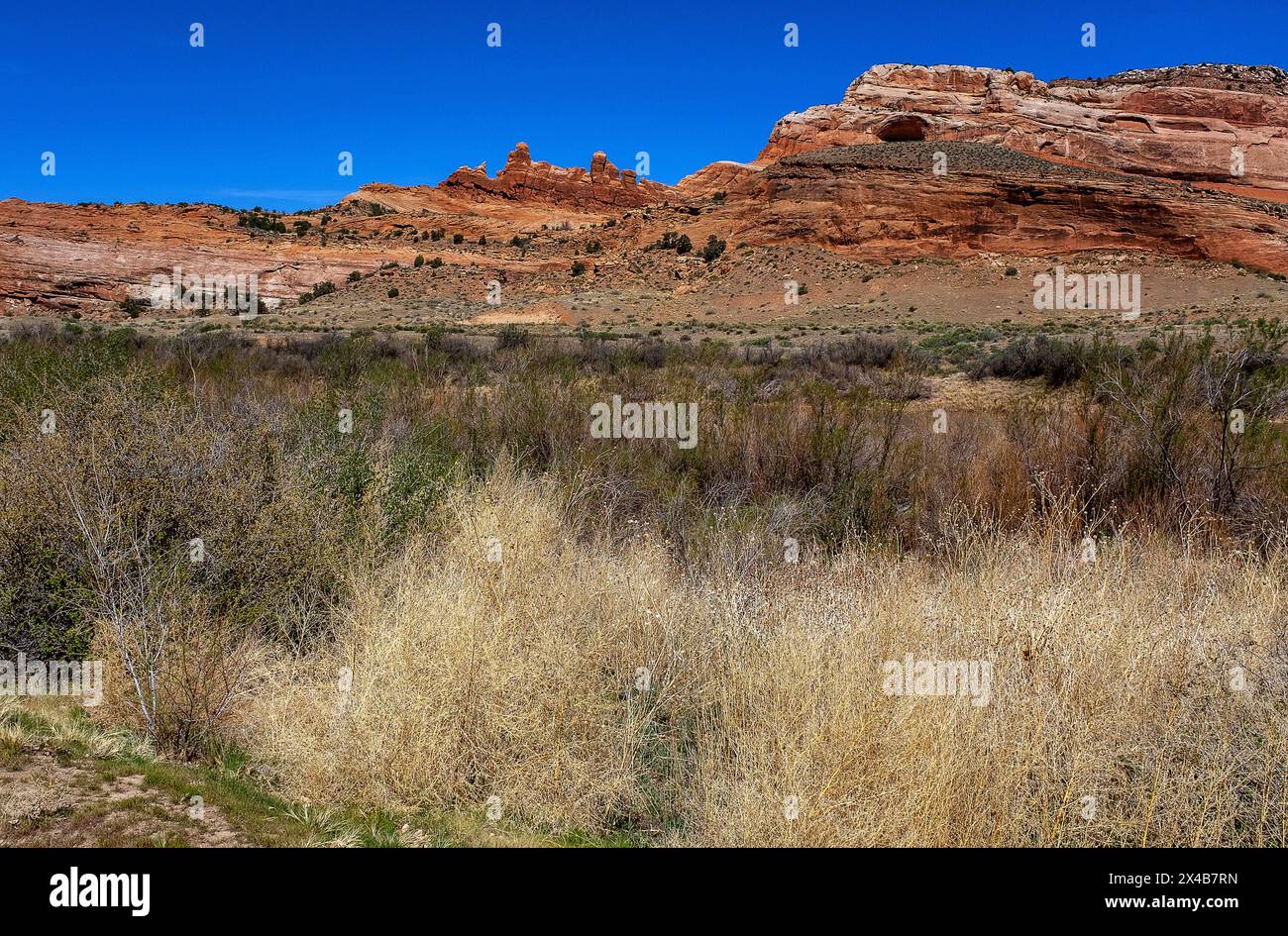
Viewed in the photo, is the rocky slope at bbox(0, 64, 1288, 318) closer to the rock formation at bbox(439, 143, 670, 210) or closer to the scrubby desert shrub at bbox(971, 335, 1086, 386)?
the rock formation at bbox(439, 143, 670, 210)

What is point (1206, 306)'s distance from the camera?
38469 millimetres

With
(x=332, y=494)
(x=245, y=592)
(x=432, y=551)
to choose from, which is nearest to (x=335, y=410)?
(x=332, y=494)

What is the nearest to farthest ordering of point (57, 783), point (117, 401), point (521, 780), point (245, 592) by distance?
point (57, 783) < point (521, 780) < point (245, 592) < point (117, 401)

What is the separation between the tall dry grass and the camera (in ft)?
9.58

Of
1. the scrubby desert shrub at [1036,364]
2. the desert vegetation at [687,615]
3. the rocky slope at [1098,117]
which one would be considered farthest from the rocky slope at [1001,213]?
the desert vegetation at [687,615]

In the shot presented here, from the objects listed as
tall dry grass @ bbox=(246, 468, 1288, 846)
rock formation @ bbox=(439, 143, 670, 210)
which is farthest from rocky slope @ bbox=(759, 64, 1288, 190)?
tall dry grass @ bbox=(246, 468, 1288, 846)

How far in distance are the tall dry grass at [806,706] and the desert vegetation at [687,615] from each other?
20mm

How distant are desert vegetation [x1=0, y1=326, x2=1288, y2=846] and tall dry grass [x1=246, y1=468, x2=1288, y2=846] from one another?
2 centimetres

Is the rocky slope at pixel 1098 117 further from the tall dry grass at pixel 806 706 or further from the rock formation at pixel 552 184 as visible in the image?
the tall dry grass at pixel 806 706

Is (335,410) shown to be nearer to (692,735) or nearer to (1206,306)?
(692,735)

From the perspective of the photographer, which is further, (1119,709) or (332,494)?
(332,494)

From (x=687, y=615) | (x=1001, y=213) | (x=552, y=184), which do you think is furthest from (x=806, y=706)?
(x=552, y=184)

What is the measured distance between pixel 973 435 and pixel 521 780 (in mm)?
6730

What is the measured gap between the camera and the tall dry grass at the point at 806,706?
2.92 metres
